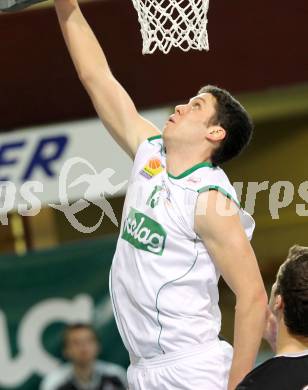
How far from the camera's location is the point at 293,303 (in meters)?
3.15

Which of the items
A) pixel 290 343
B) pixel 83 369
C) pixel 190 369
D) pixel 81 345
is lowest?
pixel 83 369

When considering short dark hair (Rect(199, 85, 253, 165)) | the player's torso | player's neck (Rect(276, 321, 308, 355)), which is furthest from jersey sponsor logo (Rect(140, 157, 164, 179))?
player's neck (Rect(276, 321, 308, 355))

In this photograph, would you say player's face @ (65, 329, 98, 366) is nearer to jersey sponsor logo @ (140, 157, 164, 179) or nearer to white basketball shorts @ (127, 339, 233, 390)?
white basketball shorts @ (127, 339, 233, 390)

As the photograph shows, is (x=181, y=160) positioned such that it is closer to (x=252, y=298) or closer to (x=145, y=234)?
(x=145, y=234)

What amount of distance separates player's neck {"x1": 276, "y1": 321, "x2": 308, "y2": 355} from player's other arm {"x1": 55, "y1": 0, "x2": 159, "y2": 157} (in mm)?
1294

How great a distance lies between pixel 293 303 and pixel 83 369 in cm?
380

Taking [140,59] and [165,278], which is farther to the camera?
[140,59]

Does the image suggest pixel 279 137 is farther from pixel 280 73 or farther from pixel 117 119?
pixel 117 119

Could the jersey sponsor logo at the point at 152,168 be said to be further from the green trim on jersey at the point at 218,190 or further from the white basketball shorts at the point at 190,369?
the white basketball shorts at the point at 190,369

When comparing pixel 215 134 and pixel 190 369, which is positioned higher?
pixel 215 134

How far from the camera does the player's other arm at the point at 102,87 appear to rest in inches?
167

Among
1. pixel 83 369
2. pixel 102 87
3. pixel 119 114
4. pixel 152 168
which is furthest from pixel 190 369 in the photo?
pixel 83 369

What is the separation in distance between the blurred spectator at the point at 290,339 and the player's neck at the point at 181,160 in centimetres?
87

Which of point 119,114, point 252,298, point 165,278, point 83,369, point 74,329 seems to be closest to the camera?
point 252,298
